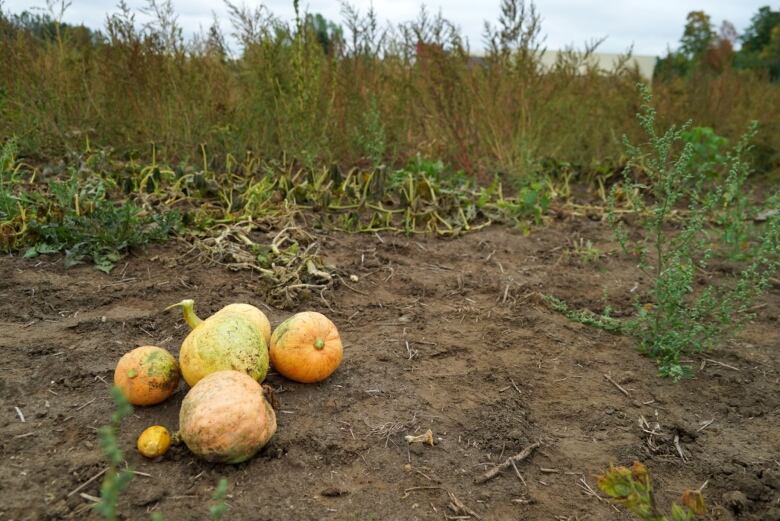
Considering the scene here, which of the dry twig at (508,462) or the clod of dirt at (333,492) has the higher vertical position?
the clod of dirt at (333,492)

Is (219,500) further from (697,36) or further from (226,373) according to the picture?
(697,36)

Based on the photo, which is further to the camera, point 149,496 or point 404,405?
point 404,405

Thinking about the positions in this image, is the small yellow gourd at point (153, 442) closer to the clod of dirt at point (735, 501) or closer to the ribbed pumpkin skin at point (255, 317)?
the ribbed pumpkin skin at point (255, 317)

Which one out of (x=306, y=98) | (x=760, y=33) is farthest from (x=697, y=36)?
(x=306, y=98)

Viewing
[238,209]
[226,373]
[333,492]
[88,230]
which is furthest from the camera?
[238,209]

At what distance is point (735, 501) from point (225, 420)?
1644 millimetres

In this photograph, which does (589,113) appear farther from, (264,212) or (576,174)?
(264,212)

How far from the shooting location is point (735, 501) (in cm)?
199

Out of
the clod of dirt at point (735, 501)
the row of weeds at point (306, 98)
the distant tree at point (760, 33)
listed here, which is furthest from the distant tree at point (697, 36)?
the clod of dirt at point (735, 501)

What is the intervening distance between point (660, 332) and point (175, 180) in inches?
143

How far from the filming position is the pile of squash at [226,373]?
1882mm

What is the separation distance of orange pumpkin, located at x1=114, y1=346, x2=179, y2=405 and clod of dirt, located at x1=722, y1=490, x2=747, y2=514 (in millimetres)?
1920

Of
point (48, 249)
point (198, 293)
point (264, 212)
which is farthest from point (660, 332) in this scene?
point (48, 249)

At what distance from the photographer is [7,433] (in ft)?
6.77
